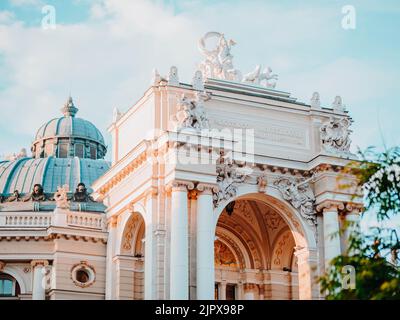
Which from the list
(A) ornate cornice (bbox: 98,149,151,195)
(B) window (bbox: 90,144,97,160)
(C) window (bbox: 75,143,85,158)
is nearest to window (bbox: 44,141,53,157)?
(C) window (bbox: 75,143,85,158)

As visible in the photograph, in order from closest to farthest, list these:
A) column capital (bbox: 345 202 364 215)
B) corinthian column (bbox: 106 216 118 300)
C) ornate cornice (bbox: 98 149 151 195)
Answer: ornate cornice (bbox: 98 149 151 195) < column capital (bbox: 345 202 364 215) < corinthian column (bbox: 106 216 118 300)

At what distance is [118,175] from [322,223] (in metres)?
7.45

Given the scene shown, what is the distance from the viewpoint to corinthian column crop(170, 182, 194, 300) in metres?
29.5

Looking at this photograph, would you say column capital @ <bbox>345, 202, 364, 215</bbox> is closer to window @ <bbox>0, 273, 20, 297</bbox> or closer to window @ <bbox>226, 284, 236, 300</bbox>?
window @ <bbox>226, 284, 236, 300</bbox>

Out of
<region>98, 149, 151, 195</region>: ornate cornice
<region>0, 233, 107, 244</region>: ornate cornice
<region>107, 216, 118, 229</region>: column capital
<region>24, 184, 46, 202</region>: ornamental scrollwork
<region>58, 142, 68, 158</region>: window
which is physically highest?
<region>58, 142, 68, 158</region>: window

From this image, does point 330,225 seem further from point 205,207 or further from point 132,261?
point 132,261

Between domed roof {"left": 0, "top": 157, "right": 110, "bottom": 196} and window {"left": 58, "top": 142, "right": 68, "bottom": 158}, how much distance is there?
3283 millimetres

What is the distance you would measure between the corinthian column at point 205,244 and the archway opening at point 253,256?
555 centimetres

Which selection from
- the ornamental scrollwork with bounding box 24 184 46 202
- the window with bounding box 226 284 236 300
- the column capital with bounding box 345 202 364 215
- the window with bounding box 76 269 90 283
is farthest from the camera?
the ornamental scrollwork with bounding box 24 184 46 202

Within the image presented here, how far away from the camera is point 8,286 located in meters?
37.8

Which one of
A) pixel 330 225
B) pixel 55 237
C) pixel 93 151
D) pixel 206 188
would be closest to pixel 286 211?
pixel 330 225
